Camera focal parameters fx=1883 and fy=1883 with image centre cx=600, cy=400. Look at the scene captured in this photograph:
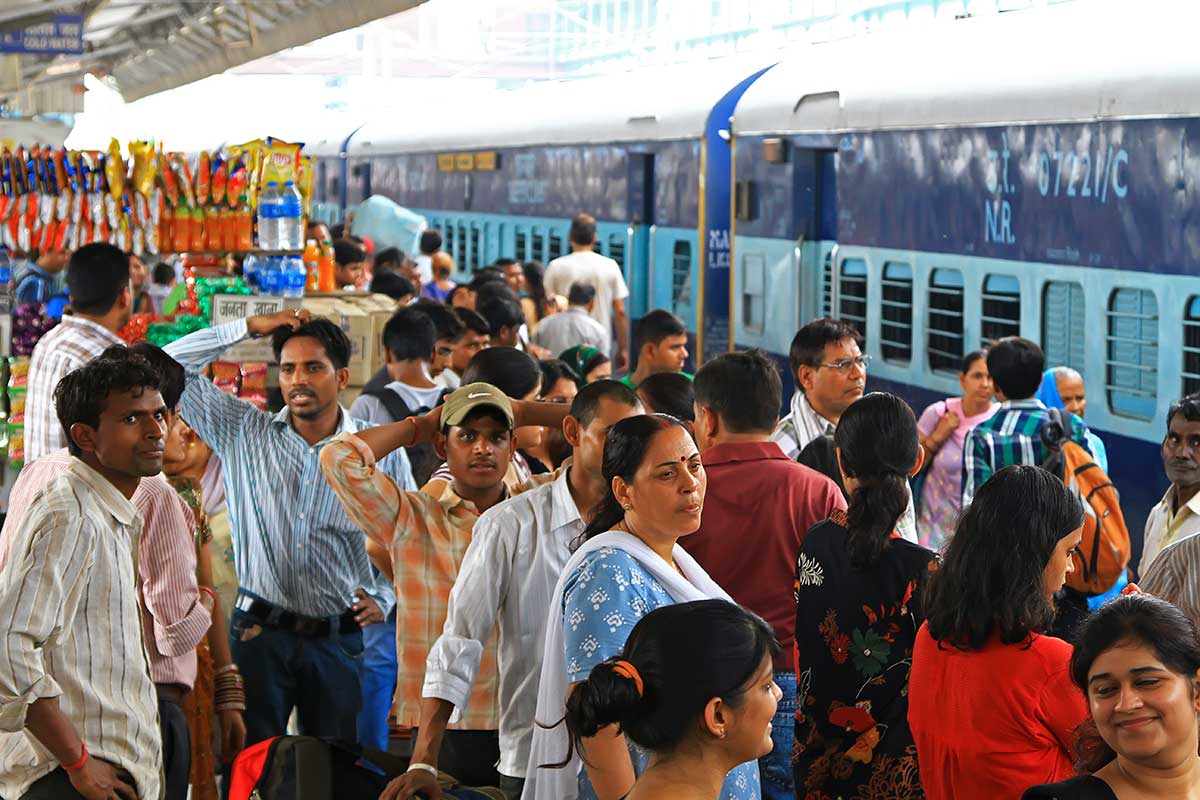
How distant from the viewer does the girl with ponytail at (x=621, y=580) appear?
11.3ft

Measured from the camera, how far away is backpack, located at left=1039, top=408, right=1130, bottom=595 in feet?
18.9

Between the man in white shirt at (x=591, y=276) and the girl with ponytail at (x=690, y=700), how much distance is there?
379 inches

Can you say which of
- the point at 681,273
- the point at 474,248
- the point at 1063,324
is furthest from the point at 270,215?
the point at 474,248

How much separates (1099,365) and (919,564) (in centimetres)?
369

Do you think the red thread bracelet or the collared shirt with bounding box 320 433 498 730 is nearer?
the red thread bracelet

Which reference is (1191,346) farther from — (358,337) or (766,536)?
(358,337)

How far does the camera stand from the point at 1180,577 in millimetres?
4047

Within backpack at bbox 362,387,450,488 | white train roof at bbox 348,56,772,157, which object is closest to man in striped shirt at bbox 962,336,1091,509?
backpack at bbox 362,387,450,488

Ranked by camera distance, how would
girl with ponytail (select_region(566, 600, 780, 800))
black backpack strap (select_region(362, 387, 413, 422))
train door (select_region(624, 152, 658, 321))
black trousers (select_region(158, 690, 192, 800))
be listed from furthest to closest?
train door (select_region(624, 152, 658, 321)) < black backpack strap (select_region(362, 387, 413, 422)) < black trousers (select_region(158, 690, 192, 800)) < girl with ponytail (select_region(566, 600, 780, 800))

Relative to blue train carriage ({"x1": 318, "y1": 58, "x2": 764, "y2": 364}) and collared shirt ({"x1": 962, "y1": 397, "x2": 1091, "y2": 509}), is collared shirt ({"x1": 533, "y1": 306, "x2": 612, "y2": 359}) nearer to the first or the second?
blue train carriage ({"x1": 318, "y1": 58, "x2": 764, "y2": 364})

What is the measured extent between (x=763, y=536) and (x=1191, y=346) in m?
2.85

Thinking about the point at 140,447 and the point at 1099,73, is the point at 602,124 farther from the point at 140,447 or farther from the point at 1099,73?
the point at 140,447

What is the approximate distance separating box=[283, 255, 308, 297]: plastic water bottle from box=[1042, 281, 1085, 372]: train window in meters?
3.24

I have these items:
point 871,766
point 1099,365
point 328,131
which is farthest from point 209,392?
point 328,131
